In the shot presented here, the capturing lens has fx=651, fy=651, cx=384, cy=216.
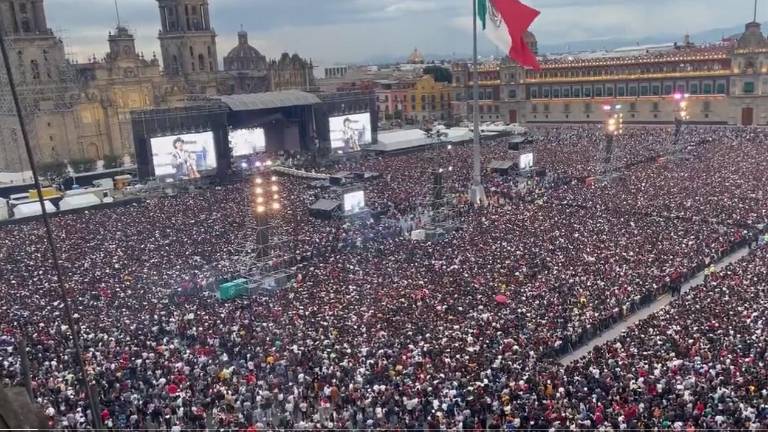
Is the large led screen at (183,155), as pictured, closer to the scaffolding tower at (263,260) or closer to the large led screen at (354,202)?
the large led screen at (354,202)

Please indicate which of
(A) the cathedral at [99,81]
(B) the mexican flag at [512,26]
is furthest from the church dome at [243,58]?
(B) the mexican flag at [512,26]

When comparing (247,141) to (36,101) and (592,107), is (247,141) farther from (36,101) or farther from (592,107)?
(592,107)

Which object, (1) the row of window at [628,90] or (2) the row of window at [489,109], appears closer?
(1) the row of window at [628,90]

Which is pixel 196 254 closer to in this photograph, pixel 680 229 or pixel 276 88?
pixel 680 229

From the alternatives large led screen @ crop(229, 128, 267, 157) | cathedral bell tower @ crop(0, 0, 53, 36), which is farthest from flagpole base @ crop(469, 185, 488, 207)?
cathedral bell tower @ crop(0, 0, 53, 36)

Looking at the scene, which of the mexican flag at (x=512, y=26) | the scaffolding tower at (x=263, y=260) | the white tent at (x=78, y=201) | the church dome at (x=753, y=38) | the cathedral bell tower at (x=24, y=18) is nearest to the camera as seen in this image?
the scaffolding tower at (x=263, y=260)

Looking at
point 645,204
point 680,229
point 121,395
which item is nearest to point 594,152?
point 645,204

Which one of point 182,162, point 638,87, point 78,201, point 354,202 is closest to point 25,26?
point 182,162

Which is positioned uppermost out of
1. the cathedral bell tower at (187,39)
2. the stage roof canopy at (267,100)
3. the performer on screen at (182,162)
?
the cathedral bell tower at (187,39)
